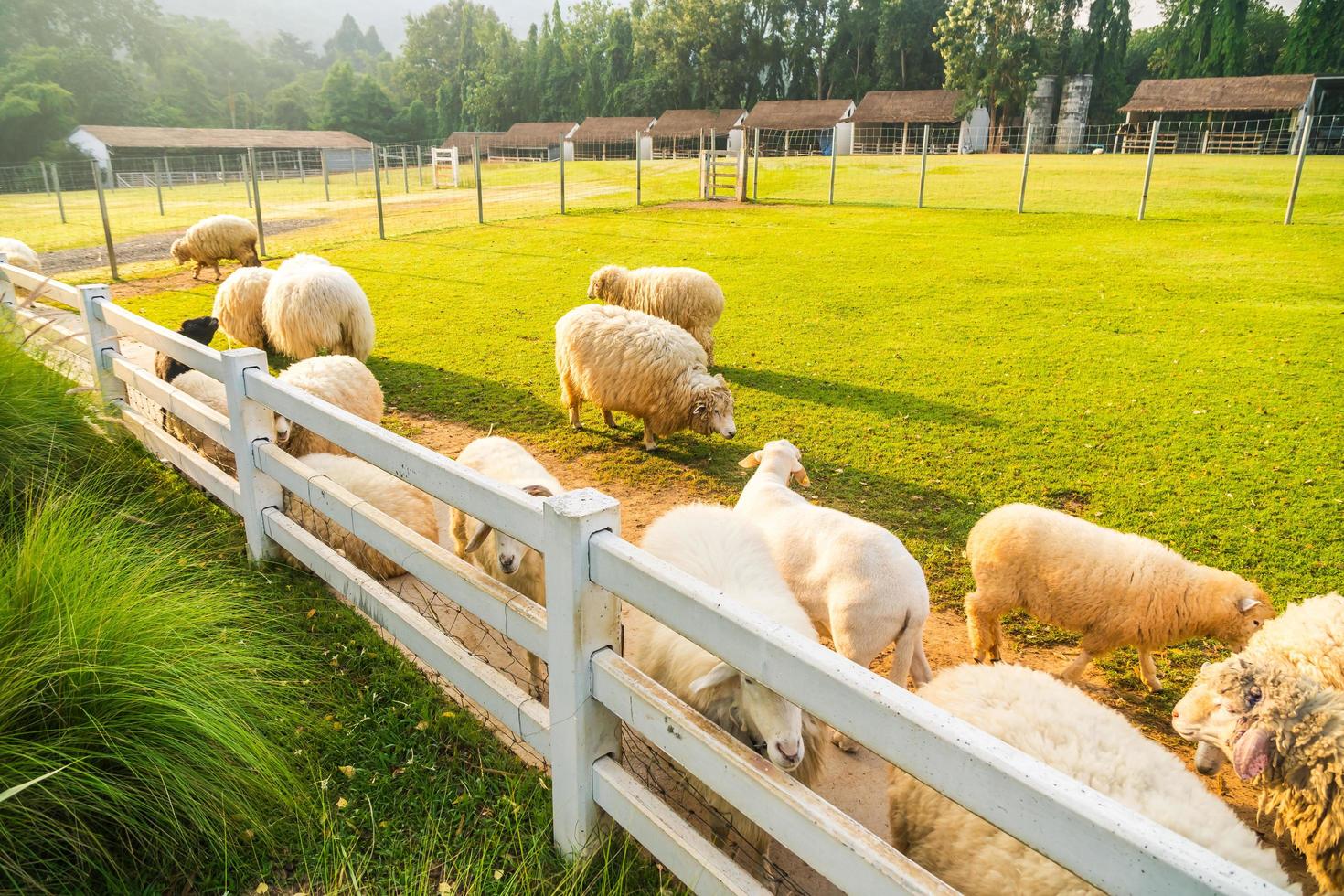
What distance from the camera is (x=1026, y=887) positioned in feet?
6.88

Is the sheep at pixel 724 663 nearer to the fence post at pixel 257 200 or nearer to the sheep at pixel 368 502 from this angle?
the sheep at pixel 368 502

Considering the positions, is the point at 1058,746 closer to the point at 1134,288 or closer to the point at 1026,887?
the point at 1026,887

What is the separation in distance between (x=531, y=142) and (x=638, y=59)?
1781 cm

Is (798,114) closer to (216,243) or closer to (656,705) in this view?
(216,243)

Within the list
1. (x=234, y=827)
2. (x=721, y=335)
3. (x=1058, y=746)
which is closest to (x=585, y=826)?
(x=234, y=827)

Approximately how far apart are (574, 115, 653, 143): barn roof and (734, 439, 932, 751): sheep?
2367 inches

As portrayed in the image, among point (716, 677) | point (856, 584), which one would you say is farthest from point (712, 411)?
point (716, 677)

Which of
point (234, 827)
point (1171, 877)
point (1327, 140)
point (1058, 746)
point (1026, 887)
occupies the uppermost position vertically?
point (1327, 140)

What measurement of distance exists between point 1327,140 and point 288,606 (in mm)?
51183

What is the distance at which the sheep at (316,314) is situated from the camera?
29.0ft

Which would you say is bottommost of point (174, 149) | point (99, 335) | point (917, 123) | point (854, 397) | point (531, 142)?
point (854, 397)

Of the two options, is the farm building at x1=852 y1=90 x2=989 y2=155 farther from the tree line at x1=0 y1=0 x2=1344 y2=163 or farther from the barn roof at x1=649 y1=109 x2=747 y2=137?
the barn roof at x1=649 y1=109 x2=747 y2=137

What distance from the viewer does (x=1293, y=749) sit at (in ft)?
8.69

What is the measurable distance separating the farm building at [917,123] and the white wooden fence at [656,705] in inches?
2273
